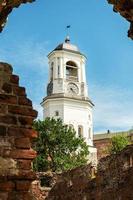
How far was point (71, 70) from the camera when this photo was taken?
2195 inches

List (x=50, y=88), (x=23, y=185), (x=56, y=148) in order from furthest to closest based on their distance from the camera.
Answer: (x=50, y=88)
(x=56, y=148)
(x=23, y=185)

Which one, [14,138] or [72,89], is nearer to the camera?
[14,138]

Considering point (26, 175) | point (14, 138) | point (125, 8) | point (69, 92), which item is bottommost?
point (26, 175)

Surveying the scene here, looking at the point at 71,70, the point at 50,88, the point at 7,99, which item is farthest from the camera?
the point at 71,70

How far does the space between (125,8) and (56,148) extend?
27.6m

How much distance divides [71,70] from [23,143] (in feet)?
169

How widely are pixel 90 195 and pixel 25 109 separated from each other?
394 inches

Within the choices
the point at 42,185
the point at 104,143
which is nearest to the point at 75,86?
the point at 104,143

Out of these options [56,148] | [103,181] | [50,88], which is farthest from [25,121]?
[50,88]

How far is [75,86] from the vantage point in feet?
176

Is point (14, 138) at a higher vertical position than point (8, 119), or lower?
lower

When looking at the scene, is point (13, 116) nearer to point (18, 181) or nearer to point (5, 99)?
point (5, 99)

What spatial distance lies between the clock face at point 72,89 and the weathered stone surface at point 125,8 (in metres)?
46.2

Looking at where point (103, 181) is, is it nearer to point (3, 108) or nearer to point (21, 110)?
point (21, 110)
